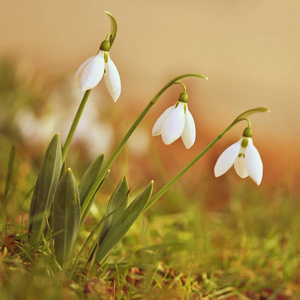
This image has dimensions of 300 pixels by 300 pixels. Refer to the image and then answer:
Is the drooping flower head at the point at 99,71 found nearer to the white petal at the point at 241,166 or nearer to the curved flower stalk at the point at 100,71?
the curved flower stalk at the point at 100,71

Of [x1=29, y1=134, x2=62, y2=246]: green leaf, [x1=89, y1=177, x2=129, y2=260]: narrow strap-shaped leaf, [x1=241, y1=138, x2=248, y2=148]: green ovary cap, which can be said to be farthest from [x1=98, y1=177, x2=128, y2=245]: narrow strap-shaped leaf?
[x1=241, y1=138, x2=248, y2=148]: green ovary cap

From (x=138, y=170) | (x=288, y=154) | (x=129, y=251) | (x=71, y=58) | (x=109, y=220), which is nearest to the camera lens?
(x=109, y=220)

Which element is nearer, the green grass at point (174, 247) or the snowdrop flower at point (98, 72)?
the snowdrop flower at point (98, 72)

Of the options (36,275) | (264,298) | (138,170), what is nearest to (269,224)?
(264,298)

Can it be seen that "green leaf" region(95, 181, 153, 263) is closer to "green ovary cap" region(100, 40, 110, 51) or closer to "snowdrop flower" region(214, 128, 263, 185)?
"snowdrop flower" region(214, 128, 263, 185)

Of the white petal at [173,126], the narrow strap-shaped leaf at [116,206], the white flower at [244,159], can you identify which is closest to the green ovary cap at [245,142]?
the white flower at [244,159]

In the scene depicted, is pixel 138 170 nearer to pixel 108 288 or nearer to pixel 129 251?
pixel 129 251
